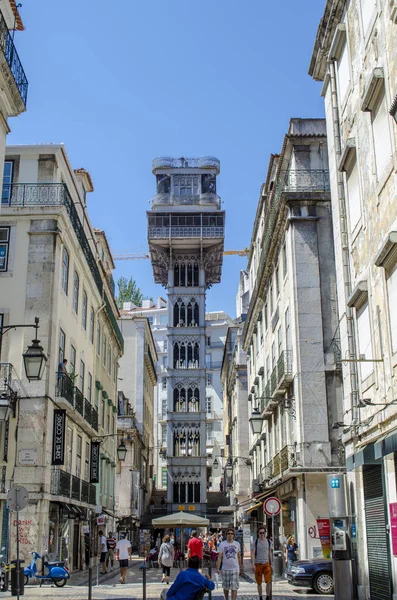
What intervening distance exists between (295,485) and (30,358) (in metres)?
16.0

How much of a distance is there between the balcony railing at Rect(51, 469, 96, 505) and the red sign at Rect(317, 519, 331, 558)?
8.85m

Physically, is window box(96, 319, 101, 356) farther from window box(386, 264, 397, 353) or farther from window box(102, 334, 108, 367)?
window box(386, 264, 397, 353)

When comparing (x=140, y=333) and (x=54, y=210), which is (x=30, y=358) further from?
(x=140, y=333)

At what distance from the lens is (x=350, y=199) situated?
55.1 feet

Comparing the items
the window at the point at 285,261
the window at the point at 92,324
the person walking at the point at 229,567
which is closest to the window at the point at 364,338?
the person walking at the point at 229,567

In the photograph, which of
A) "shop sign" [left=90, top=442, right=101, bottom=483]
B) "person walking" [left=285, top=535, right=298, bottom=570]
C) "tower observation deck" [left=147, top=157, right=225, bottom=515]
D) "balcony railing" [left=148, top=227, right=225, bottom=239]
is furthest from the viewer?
"balcony railing" [left=148, top=227, right=225, bottom=239]

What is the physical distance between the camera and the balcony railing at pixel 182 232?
75000 mm

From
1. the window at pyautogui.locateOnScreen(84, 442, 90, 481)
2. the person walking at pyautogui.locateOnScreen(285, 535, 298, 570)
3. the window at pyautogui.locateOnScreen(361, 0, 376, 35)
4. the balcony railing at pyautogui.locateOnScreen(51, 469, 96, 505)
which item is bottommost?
the person walking at pyautogui.locateOnScreen(285, 535, 298, 570)

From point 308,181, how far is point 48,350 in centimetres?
1122

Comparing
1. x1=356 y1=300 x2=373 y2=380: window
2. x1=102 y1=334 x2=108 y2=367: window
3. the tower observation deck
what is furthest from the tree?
x1=356 y1=300 x2=373 y2=380: window

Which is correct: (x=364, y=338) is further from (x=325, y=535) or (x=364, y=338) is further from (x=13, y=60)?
(x=325, y=535)

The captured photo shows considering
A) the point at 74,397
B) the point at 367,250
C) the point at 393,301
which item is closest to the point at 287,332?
the point at 74,397

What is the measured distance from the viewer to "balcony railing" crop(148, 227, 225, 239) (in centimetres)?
7500

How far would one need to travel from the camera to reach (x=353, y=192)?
16.5 m
